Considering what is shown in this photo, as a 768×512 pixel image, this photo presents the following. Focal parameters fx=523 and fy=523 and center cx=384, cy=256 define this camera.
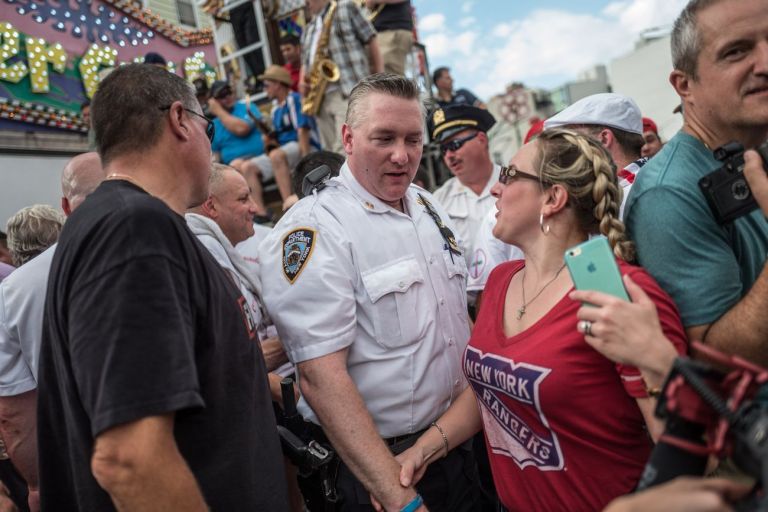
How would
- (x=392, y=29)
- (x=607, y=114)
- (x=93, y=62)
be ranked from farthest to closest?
(x=93, y=62) < (x=392, y=29) < (x=607, y=114)

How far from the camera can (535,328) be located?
65.7 inches

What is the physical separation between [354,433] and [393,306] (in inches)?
20.1

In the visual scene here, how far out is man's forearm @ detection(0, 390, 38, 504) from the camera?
238 cm

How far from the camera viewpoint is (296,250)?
207 centimetres

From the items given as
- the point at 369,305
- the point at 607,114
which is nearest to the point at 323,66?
the point at 607,114

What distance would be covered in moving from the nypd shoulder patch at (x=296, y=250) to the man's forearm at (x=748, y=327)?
Answer: 1359 mm

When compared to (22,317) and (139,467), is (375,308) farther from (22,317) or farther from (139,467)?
(22,317)

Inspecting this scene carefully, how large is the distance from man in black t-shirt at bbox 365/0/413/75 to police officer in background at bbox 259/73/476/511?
5.11 meters

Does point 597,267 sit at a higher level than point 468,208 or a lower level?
lower

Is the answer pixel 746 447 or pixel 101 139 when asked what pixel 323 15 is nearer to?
pixel 101 139

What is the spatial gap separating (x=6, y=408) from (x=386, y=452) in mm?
1794

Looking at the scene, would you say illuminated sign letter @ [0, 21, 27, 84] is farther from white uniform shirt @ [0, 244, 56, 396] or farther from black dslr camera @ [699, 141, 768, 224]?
black dslr camera @ [699, 141, 768, 224]

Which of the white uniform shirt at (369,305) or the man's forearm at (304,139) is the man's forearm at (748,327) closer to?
the white uniform shirt at (369,305)

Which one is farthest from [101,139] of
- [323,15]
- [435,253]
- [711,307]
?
[323,15]
